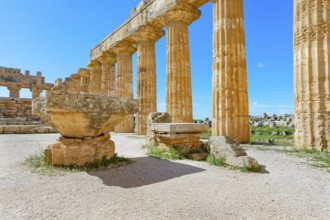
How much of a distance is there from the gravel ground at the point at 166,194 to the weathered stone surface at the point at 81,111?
927mm

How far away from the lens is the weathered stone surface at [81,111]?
3.50 meters

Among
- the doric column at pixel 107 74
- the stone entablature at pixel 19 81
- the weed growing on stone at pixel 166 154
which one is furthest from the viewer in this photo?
the stone entablature at pixel 19 81

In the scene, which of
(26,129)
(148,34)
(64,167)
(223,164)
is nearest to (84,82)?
(26,129)

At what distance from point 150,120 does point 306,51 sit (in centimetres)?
563

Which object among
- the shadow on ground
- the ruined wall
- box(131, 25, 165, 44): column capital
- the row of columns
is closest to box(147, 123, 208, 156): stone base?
the shadow on ground

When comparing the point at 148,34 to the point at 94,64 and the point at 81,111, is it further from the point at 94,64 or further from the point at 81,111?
the point at 81,111

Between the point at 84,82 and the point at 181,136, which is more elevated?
the point at 84,82

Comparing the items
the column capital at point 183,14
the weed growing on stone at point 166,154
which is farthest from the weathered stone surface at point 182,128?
the column capital at point 183,14

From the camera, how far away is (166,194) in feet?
8.96

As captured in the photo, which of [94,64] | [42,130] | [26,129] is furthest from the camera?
[94,64]

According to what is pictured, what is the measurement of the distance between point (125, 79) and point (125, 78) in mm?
81

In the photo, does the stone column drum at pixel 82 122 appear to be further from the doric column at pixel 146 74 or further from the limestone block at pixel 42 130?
the limestone block at pixel 42 130

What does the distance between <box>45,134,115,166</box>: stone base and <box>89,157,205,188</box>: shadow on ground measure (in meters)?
0.56

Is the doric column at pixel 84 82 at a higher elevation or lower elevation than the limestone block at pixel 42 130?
higher
